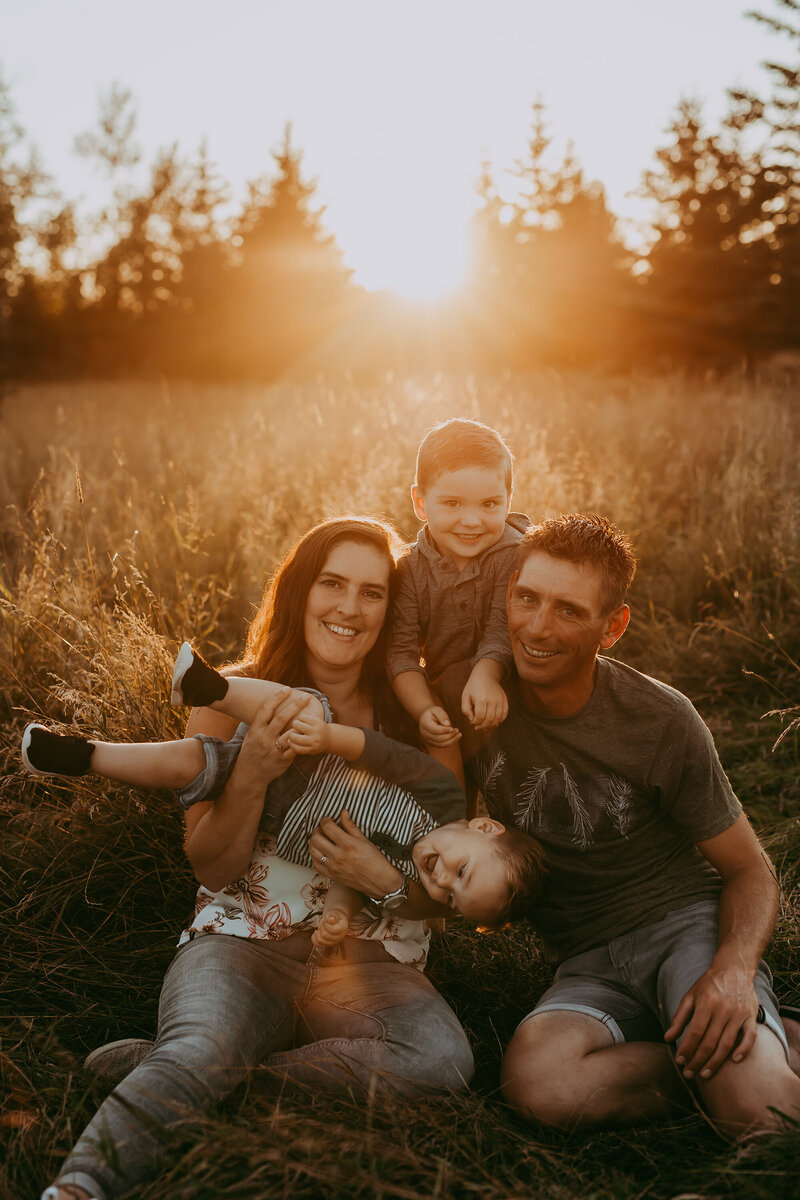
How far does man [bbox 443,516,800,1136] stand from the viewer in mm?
2014

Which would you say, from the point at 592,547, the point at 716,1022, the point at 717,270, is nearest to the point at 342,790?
the point at 592,547

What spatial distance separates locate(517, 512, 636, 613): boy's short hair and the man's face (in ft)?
0.06

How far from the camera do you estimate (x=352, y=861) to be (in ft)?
6.95

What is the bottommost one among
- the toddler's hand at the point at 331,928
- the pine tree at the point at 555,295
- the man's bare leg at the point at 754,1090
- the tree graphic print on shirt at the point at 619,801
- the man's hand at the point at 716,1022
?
the man's bare leg at the point at 754,1090

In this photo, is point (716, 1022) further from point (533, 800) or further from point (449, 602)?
point (449, 602)

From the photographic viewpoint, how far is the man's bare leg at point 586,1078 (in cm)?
199

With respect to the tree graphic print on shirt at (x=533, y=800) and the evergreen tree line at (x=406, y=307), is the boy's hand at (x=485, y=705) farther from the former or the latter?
the evergreen tree line at (x=406, y=307)

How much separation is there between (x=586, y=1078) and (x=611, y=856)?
0.56 m

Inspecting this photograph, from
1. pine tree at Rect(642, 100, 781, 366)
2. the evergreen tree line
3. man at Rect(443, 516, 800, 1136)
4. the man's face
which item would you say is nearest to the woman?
man at Rect(443, 516, 800, 1136)

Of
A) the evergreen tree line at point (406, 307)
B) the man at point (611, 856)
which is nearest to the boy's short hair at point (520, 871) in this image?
the man at point (611, 856)

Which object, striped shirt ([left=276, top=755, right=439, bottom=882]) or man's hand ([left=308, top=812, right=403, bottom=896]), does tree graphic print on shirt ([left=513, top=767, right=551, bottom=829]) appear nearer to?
striped shirt ([left=276, top=755, right=439, bottom=882])

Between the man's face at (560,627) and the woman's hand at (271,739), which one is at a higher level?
the man's face at (560,627)

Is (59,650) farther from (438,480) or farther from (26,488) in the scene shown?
(26,488)

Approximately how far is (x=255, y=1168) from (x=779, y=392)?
383 inches
